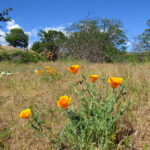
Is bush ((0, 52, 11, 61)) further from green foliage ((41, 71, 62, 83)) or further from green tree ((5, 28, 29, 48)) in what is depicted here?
green tree ((5, 28, 29, 48))

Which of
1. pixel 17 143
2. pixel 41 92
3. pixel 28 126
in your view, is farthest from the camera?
pixel 41 92

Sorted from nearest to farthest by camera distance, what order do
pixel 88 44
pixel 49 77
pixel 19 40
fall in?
pixel 49 77, pixel 88 44, pixel 19 40

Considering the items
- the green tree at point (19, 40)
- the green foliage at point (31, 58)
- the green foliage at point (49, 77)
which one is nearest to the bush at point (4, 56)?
the green foliage at point (31, 58)

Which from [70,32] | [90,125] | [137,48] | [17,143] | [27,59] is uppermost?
[70,32]

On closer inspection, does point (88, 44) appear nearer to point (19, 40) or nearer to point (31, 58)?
point (31, 58)

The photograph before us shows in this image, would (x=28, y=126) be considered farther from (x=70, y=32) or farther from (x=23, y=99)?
(x=70, y=32)

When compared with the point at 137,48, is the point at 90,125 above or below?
below

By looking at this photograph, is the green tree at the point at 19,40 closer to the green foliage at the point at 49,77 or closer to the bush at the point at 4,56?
the bush at the point at 4,56

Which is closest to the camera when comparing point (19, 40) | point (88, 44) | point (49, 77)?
point (49, 77)

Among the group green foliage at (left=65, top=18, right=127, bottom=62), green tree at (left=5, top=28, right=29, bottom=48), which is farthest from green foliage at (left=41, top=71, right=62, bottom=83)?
green tree at (left=5, top=28, right=29, bottom=48)

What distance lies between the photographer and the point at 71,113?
53.1 inches

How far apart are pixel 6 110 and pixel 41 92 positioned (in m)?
0.88

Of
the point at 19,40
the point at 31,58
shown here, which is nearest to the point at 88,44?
the point at 31,58

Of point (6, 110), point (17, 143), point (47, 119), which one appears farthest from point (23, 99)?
point (17, 143)
